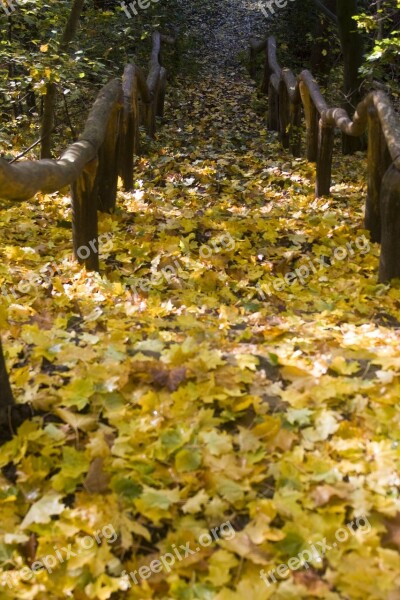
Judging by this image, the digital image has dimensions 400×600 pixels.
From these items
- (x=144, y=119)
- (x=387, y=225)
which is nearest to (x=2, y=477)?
(x=387, y=225)

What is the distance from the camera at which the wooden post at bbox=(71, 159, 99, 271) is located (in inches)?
131

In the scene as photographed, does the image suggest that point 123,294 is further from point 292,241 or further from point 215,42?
point 215,42

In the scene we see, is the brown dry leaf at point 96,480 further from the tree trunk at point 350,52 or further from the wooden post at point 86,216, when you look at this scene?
the tree trunk at point 350,52

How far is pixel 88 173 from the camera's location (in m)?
3.35

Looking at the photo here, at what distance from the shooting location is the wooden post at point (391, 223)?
3.26 m

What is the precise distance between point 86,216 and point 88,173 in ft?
0.89

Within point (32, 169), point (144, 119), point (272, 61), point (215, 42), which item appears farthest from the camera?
point (215, 42)

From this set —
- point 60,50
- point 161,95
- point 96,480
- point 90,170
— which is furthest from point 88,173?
point 161,95

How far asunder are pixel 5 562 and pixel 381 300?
2548 mm

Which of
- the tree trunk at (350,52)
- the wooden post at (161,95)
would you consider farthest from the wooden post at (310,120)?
the wooden post at (161,95)

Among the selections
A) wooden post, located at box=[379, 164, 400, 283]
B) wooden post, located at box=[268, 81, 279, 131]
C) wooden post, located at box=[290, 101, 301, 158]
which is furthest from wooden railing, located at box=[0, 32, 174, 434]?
wooden post, located at box=[268, 81, 279, 131]

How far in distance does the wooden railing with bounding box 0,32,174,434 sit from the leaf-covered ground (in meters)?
0.18

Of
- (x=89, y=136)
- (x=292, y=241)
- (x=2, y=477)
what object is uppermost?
(x=89, y=136)

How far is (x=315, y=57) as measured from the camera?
36.1 feet
